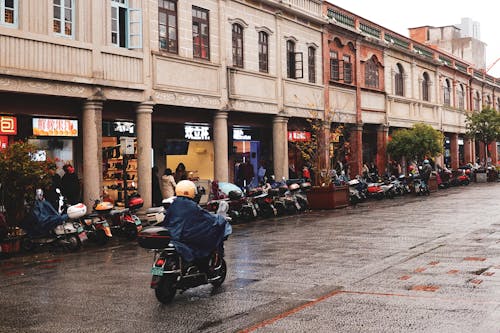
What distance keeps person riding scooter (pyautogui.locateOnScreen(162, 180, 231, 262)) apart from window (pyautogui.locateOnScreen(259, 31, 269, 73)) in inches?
719

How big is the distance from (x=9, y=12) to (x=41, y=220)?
609cm

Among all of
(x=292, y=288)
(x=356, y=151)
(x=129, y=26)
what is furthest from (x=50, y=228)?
(x=356, y=151)

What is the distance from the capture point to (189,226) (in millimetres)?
8258

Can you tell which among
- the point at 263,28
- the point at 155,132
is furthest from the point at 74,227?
the point at 263,28

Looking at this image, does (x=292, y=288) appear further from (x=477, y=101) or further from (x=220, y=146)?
(x=477, y=101)

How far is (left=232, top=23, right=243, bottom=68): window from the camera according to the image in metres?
24.6

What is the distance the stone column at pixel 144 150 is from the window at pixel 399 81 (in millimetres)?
22602

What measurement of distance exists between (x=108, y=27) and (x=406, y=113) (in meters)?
25.3

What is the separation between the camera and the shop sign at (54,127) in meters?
17.6

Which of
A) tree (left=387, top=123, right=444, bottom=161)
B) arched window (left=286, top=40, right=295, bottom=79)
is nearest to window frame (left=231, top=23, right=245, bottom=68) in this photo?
arched window (left=286, top=40, right=295, bottom=79)

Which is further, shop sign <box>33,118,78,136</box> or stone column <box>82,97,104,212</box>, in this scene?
stone column <box>82,97,104,212</box>

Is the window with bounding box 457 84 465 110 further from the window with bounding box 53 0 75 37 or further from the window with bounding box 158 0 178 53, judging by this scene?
the window with bounding box 53 0 75 37

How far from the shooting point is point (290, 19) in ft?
92.4

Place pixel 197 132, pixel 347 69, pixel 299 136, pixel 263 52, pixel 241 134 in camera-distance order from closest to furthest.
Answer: pixel 197 132
pixel 263 52
pixel 241 134
pixel 299 136
pixel 347 69
